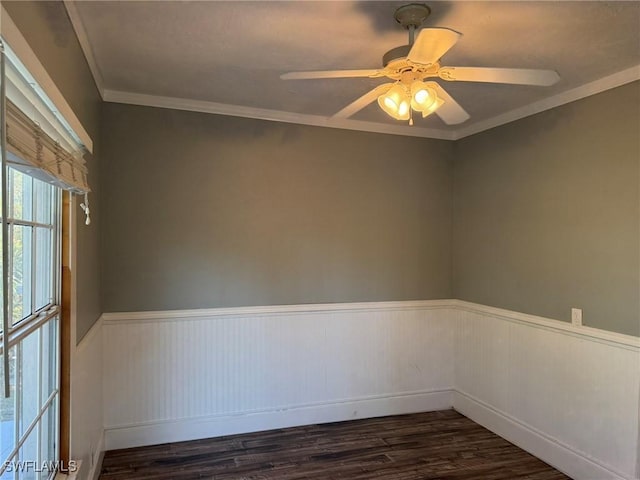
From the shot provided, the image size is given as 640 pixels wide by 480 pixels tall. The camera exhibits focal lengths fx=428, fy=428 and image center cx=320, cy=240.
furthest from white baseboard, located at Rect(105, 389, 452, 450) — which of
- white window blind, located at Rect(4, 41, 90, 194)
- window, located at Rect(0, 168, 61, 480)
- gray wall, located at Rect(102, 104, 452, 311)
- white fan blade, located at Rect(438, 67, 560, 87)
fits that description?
white fan blade, located at Rect(438, 67, 560, 87)

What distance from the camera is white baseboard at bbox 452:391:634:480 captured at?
8.49 feet

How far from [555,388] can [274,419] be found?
2.01m

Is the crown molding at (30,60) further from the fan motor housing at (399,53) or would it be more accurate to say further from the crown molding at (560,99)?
the crown molding at (560,99)

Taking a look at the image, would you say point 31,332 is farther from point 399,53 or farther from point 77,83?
point 399,53

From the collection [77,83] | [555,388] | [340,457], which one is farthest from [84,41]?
[555,388]

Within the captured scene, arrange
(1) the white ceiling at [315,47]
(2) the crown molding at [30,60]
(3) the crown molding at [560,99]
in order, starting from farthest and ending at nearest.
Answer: (3) the crown molding at [560,99] → (1) the white ceiling at [315,47] → (2) the crown molding at [30,60]

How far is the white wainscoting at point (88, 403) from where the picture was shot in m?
1.95

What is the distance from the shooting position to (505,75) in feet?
5.54

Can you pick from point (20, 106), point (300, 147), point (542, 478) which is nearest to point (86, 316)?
point (20, 106)

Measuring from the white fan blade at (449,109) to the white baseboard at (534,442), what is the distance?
222 centimetres

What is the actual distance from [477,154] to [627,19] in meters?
1.71

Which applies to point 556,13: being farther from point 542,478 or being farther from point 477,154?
point 542,478

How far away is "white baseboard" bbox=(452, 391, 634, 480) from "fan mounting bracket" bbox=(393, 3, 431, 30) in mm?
2690

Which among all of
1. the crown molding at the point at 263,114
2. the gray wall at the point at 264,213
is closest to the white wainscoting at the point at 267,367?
the gray wall at the point at 264,213
